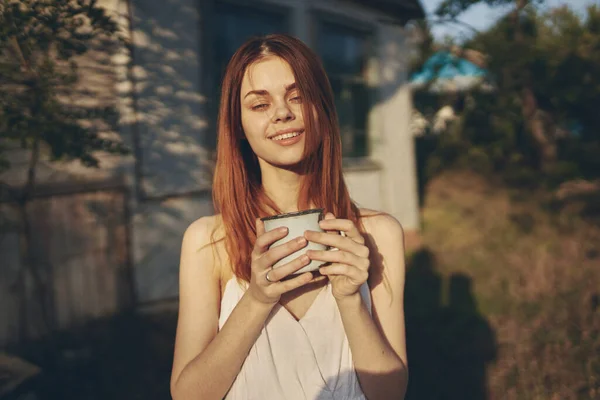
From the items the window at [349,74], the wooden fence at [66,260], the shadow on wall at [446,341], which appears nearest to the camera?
the shadow on wall at [446,341]

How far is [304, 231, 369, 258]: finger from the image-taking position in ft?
4.14

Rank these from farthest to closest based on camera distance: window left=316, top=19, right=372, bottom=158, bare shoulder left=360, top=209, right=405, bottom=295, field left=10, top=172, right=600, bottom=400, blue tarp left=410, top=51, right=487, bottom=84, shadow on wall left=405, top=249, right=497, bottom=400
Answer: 1. blue tarp left=410, top=51, right=487, bottom=84
2. window left=316, top=19, right=372, bottom=158
3. shadow on wall left=405, top=249, right=497, bottom=400
4. field left=10, top=172, right=600, bottom=400
5. bare shoulder left=360, top=209, right=405, bottom=295

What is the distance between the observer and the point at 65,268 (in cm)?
423

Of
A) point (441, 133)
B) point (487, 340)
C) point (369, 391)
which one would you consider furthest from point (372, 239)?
point (441, 133)

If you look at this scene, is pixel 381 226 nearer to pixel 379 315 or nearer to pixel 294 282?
pixel 379 315

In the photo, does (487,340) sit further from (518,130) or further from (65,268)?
(518,130)

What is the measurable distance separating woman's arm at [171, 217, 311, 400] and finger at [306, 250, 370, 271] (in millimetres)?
39

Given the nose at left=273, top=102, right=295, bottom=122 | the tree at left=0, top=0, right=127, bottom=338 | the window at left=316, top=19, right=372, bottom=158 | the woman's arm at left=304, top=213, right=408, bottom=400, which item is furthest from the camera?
the window at left=316, top=19, right=372, bottom=158

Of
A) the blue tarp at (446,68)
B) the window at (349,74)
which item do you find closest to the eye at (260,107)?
the window at (349,74)

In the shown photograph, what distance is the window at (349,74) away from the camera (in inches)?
275

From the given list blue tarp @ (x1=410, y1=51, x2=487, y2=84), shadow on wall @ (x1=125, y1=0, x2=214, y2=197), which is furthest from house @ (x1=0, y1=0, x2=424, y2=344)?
blue tarp @ (x1=410, y1=51, x2=487, y2=84)

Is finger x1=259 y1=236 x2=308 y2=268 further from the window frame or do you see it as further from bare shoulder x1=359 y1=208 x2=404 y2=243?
the window frame

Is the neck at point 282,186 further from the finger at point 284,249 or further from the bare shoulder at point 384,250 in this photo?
the finger at point 284,249

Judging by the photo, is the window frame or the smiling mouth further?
the window frame
